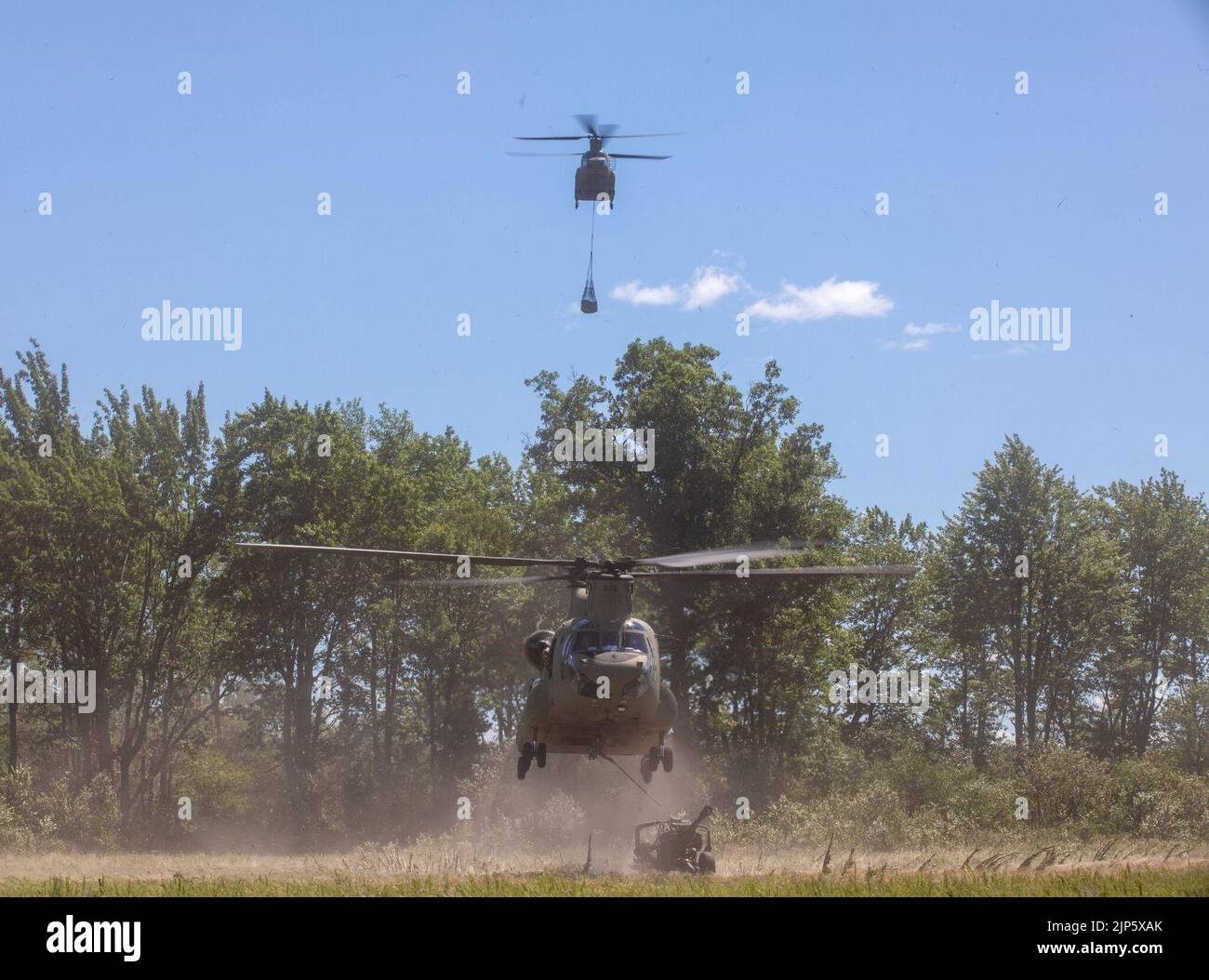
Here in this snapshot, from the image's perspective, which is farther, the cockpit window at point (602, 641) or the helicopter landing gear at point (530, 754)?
the helicopter landing gear at point (530, 754)

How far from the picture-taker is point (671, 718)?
2350 cm

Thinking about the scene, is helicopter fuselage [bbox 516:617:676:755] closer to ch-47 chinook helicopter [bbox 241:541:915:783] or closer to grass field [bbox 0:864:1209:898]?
ch-47 chinook helicopter [bbox 241:541:915:783]

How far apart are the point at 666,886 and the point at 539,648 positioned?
556cm

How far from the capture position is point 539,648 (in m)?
24.4

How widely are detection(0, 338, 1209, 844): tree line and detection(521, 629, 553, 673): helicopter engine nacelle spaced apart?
22112 mm

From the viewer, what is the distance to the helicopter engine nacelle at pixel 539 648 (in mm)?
24219

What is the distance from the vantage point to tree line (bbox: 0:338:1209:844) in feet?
152

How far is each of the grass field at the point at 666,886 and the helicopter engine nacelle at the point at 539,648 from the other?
4433mm

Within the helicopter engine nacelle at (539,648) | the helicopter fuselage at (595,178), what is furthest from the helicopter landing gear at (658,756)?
the helicopter fuselage at (595,178)

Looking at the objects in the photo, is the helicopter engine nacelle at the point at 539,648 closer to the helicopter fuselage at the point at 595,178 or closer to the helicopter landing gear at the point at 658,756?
the helicopter landing gear at the point at 658,756

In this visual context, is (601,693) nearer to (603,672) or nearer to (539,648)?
(603,672)

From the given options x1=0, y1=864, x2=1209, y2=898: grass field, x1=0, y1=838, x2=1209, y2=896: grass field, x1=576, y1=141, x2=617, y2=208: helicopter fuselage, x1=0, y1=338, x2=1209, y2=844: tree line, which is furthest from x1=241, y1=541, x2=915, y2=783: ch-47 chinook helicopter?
x1=0, y1=338, x2=1209, y2=844: tree line

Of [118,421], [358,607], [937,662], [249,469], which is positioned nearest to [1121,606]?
[937,662]
